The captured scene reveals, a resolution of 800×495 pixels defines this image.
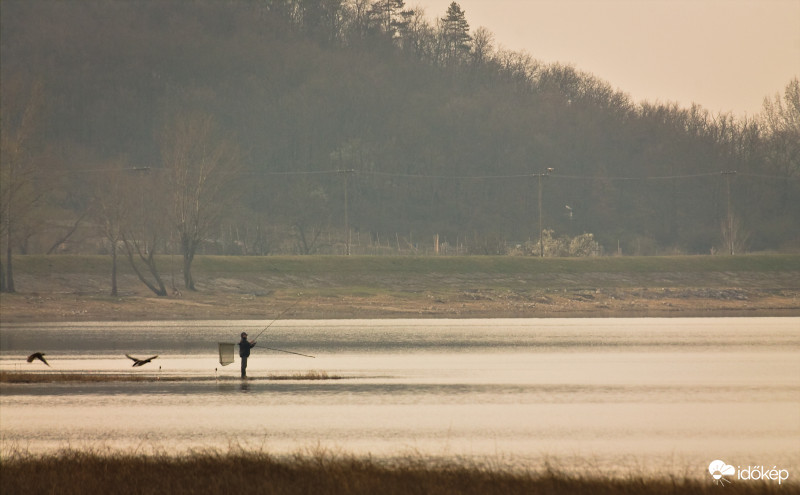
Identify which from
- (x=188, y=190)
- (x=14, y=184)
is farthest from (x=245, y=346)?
(x=188, y=190)

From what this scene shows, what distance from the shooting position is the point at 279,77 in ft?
591

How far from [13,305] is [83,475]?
216 ft

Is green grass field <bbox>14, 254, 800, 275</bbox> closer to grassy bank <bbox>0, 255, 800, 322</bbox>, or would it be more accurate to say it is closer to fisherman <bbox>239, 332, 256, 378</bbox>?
grassy bank <bbox>0, 255, 800, 322</bbox>

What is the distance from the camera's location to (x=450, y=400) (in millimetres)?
37031

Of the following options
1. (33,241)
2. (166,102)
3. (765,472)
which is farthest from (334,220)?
(765,472)

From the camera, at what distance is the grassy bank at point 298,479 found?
20.5 meters

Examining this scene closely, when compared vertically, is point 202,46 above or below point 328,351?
above

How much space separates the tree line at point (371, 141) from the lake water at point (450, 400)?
72.0m

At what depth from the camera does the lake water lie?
2811cm

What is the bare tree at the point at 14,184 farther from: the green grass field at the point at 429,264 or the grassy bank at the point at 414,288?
the green grass field at the point at 429,264

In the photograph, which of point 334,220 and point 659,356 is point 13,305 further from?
point 334,220

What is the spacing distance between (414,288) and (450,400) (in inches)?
2404

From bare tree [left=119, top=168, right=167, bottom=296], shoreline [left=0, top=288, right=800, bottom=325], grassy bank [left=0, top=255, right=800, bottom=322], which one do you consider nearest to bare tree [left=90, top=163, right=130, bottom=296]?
bare tree [left=119, top=168, right=167, bottom=296]
